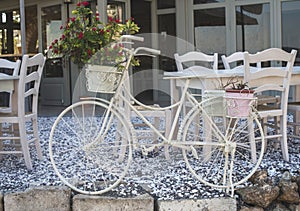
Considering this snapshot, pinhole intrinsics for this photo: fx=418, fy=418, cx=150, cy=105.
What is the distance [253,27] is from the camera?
24.1ft

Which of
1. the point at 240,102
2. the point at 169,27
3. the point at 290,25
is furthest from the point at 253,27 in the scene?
the point at 240,102

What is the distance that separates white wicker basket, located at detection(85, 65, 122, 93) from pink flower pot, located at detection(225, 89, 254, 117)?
715 mm

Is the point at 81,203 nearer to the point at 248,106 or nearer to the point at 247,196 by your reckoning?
the point at 247,196

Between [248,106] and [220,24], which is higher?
[220,24]

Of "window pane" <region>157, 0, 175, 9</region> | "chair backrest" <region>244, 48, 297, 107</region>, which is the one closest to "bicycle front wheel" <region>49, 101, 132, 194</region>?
"chair backrest" <region>244, 48, 297, 107</region>

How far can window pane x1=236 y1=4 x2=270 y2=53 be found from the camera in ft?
23.7

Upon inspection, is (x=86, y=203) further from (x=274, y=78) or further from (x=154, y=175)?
(x=274, y=78)

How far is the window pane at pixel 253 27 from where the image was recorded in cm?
722

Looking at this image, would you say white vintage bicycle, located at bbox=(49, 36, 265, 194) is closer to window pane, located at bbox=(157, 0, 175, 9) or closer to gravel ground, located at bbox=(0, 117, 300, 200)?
gravel ground, located at bbox=(0, 117, 300, 200)

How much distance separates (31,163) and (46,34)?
17.7ft

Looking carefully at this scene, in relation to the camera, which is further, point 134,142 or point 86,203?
point 134,142

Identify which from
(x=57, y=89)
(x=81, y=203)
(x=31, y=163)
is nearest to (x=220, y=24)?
(x=57, y=89)

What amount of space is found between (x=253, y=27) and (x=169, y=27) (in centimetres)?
181

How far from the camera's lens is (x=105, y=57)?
4.13 m
